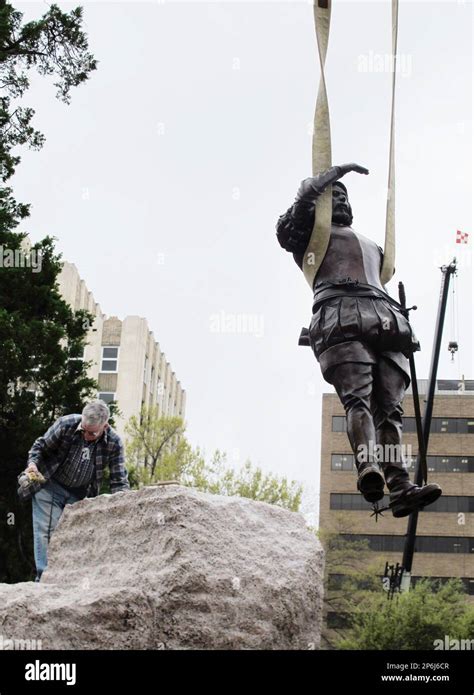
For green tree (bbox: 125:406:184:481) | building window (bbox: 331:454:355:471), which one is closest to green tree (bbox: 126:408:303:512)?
green tree (bbox: 125:406:184:481)

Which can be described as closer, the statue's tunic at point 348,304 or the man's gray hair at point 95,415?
the statue's tunic at point 348,304

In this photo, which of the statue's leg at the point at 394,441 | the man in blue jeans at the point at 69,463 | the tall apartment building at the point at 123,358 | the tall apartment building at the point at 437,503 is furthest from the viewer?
the tall apartment building at the point at 437,503

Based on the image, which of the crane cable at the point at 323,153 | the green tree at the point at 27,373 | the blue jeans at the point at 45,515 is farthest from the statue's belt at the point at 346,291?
the green tree at the point at 27,373

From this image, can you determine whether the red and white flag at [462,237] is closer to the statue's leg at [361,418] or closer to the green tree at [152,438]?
the green tree at [152,438]

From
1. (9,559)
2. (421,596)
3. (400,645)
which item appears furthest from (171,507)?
(421,596)

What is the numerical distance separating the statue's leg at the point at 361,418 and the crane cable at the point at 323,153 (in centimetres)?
79

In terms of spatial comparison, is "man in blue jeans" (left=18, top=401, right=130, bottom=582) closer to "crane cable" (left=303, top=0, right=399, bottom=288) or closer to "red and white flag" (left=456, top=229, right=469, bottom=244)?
"crane cable" (left=303, top=0, right=399, bottom=288)

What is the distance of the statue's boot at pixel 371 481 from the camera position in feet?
16.1

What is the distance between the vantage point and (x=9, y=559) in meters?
14.4

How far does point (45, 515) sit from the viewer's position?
6.22 metres

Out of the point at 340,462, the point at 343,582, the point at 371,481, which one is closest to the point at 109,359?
the point at 340,462

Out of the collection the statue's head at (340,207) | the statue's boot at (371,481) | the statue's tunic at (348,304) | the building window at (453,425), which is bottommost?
the statue's boot at (371,481)

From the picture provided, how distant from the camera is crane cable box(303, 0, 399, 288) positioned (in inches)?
226
